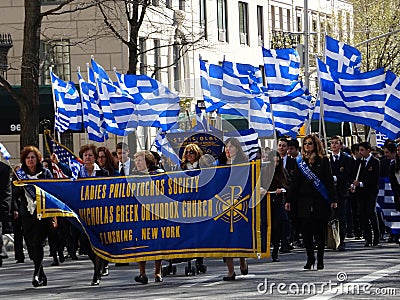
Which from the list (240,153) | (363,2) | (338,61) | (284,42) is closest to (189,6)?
(284,42)

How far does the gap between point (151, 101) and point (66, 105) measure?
211 cm

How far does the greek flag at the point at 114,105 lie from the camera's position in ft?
95.2

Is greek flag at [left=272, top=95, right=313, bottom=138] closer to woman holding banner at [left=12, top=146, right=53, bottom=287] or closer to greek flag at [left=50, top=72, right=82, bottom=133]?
greek flag at [left=50, top=72, right=82, bottom=133]

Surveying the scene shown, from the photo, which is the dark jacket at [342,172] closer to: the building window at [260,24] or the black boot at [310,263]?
the black boot at [310,263]

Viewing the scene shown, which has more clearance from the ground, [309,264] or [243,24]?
[243,24]

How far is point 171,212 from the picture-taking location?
15781 mm

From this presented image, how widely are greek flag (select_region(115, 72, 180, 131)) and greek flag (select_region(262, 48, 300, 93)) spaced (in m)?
2.80

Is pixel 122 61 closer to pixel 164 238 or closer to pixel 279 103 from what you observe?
pixel 279 103

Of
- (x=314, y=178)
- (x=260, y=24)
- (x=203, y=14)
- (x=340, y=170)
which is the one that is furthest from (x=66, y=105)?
(x=260, y=24)

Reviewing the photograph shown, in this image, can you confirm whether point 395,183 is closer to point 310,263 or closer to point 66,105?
point 310,263

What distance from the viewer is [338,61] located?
24281 millimetres

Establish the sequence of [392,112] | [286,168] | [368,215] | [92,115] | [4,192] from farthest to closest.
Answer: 1. [92,115]
2. [392,112]
3. [368,215]
4. [286,168]
5. [4,192]

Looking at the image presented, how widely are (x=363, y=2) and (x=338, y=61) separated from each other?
34.8 metres

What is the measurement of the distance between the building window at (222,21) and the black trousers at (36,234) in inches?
1398
